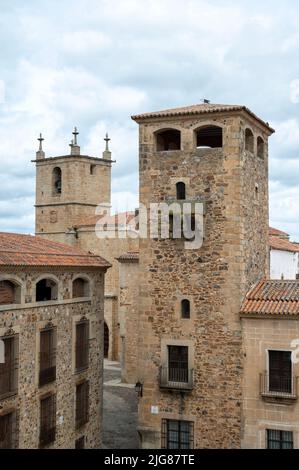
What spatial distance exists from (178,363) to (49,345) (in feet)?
14.2

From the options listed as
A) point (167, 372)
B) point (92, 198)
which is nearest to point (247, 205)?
point (167, 372)

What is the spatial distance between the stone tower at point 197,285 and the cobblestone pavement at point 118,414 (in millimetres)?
3964

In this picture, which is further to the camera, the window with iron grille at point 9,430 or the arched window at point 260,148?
the arched window at point 260,148

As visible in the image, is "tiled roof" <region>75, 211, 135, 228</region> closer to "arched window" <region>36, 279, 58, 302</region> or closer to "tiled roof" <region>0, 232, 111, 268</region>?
"tiled roof" <region>0, 232, 111, 268</region>

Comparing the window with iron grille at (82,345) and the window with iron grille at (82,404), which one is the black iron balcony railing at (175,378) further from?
the window with iron grille at (82,404)

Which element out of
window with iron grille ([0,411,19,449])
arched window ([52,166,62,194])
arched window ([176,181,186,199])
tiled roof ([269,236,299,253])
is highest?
arched window ([52,166,62,194])

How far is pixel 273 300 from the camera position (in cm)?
→ 2008

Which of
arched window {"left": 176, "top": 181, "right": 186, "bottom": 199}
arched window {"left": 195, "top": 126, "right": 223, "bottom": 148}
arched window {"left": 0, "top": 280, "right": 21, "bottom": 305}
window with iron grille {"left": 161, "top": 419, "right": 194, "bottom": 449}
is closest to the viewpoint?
arched window {"left": 0, "top": 280, "right": 21, "bottom": 305}

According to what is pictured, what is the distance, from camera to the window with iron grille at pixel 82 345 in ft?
72.6

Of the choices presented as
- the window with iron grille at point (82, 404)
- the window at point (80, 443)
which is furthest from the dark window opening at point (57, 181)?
the window at point (80, 443)

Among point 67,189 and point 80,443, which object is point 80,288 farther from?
point 67,189

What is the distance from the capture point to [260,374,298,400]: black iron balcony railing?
1919 cm

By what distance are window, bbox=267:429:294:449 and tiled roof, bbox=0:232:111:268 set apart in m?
8.49

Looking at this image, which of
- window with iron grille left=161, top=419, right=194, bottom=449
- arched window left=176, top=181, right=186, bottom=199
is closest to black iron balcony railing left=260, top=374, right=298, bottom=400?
window with iron grille left=161, top=419, right=194, bottom=449
